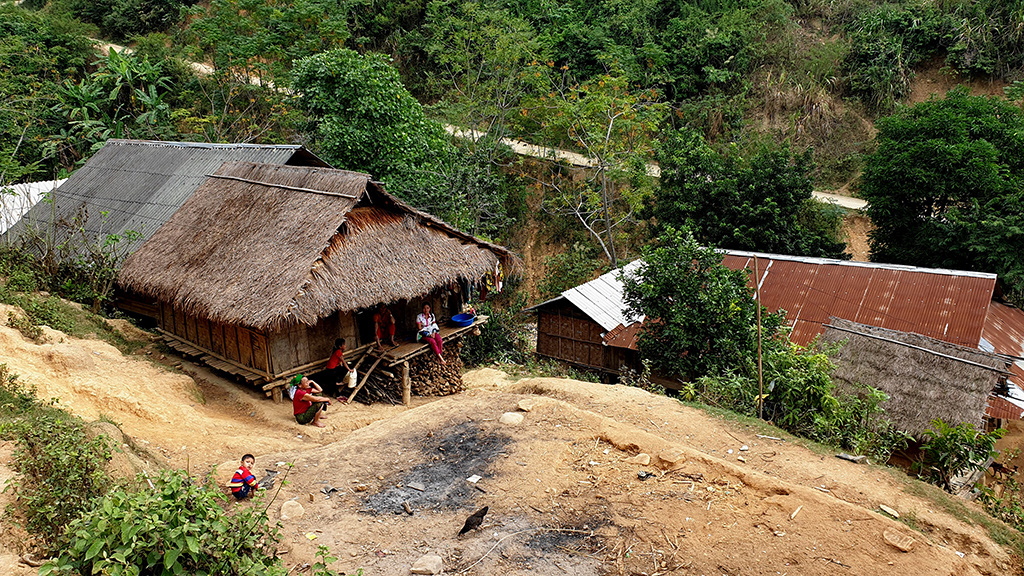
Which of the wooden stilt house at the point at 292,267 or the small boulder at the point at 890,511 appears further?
the wooden stilt house at the point at 292,267

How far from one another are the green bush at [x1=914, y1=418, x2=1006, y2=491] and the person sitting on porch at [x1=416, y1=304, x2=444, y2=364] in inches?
275

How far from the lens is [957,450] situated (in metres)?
7.02

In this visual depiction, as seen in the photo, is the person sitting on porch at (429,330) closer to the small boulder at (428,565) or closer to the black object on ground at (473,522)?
the black object on ground at (473,522)

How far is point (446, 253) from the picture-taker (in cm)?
1062

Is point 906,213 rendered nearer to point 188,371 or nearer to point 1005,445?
point 1005,445

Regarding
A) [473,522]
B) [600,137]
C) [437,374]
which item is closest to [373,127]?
[600,137]

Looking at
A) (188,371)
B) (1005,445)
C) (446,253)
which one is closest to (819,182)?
(1005,445)

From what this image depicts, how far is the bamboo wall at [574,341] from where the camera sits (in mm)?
14789

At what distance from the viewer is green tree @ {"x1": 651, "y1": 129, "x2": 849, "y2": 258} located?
17578mm

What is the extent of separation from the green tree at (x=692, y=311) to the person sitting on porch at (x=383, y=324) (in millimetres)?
4158

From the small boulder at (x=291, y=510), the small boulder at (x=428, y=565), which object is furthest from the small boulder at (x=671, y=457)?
the small boulder at (x=291, y=510)

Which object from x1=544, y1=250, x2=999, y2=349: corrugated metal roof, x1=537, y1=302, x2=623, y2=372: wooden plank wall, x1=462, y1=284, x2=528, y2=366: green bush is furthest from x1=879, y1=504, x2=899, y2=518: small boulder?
x1=462, y1=284, x2=528, y2=366: green bush

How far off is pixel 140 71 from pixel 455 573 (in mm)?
21848

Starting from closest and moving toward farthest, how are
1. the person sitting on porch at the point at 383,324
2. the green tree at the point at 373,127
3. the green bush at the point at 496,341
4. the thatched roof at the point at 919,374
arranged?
the thatched roof at the point at 919,374
the person sitting on porch at the point at 383,324
the green bush at the point at 496,341
the green tree at the point at 373,127
